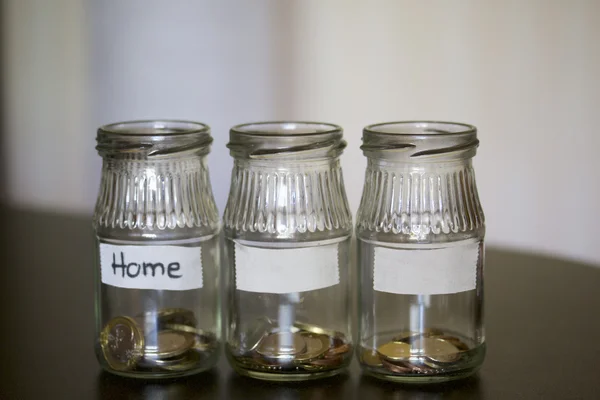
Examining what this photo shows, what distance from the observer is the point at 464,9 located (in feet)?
5.09

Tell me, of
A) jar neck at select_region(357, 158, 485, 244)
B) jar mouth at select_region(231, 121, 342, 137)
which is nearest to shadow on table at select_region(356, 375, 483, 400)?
jar neck at select_region(357, 158, 485, 244)

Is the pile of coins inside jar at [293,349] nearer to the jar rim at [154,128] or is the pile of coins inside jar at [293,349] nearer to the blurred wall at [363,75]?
the jar rim at [154,128]

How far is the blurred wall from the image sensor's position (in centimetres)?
154

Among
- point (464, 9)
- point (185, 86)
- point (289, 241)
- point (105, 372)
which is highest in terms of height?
point (464, 9)

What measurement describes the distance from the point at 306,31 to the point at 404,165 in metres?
0.88

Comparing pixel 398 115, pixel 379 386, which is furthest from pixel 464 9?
pixel 379 386

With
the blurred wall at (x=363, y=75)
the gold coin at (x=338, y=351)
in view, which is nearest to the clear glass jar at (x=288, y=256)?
the gold coin at (x=338, y=351)

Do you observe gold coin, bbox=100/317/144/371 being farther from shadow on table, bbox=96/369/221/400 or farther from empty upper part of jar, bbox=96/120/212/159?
empty upper part of jar, bbox=96/120/212/159

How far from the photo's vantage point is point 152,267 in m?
0.84

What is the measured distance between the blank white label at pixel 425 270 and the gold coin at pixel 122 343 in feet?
0.76

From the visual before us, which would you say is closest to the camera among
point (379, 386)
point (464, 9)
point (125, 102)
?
point (379, 386)

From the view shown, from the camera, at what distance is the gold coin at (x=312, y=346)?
82 centimetres
